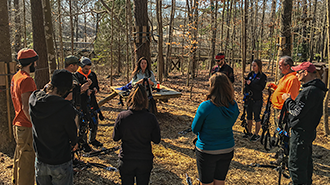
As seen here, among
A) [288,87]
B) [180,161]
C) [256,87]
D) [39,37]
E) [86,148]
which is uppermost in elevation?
[39,37]

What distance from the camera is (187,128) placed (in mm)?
6602

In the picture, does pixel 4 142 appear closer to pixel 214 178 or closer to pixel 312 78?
pixel 214 178

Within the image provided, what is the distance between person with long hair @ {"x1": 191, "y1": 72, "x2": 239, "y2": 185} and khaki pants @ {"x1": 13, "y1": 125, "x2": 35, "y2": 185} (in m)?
2.30

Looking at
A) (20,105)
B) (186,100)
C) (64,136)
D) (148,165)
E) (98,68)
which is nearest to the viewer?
(64,136)

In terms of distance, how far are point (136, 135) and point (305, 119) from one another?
7.98ft

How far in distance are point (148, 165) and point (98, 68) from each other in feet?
63.9

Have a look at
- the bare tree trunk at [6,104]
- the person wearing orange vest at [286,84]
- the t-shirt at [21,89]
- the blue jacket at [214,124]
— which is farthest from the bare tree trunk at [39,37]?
the person wearing orange vest at [286,84]

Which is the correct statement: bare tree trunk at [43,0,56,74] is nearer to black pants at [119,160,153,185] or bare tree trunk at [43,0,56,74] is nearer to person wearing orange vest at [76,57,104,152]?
person wearing orange vest at [76,57,104,152]

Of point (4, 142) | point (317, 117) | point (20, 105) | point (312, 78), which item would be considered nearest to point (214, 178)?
point (317, 117)

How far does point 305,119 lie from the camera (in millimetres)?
3242

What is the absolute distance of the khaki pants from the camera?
3.11 m

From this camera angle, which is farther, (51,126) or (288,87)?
(288,87)

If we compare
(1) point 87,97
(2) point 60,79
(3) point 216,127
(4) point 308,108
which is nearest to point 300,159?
(4) point 308,108

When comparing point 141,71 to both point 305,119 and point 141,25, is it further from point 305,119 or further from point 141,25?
point 305,119
